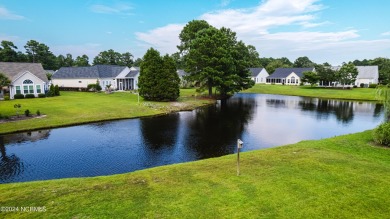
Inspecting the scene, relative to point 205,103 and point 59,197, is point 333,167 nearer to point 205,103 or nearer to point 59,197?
point 59,197

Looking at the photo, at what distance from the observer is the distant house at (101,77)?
60.7 metres

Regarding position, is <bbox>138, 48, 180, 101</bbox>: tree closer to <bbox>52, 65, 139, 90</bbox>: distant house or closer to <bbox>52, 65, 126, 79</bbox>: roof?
<bbox>52, 65, 139, 90</bbox>: distant house

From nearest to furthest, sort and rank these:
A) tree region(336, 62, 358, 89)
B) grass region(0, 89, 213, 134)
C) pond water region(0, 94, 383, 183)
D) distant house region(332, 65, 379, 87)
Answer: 1. pond water region(0, 94, 383, 183)
2. grass region(0, 89, 213, 134)
3. tree region(336, 62, 358, 89)
4. distant house region(332, 65, 379, 87)

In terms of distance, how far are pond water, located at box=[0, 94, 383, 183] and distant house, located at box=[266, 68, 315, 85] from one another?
60.8 meters

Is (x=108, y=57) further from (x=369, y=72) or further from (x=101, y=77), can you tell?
(x=369, y=72)

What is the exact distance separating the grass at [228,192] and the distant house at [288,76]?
82882 mm

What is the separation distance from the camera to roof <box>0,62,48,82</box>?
45438 millimetres

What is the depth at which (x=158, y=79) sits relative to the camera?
43.9 m

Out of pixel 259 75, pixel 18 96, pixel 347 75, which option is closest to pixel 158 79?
pixel 18 96

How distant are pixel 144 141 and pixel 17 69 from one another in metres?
42.8

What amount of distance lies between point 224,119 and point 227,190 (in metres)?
21.9

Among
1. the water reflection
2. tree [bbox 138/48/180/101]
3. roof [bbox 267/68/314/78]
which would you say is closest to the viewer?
the water reflection

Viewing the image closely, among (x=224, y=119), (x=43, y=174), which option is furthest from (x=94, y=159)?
(x=224, y=119)

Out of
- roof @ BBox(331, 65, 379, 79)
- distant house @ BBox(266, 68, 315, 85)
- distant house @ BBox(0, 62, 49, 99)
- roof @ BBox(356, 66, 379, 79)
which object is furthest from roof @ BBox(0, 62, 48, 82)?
roof @ BBox(356, 66, 379, 79)
